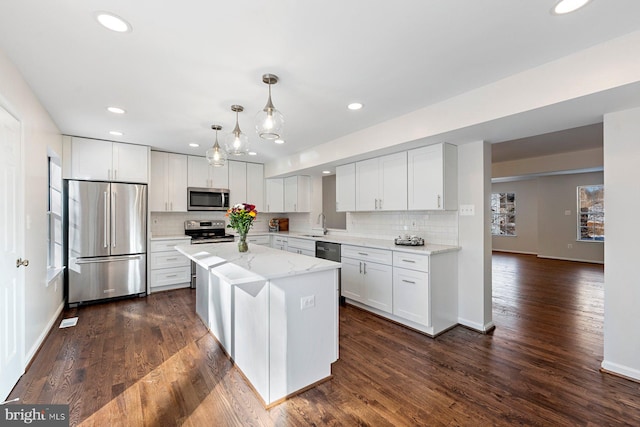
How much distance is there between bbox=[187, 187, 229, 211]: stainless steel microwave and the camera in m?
5.28

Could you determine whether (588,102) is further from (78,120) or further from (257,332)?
(78,120)

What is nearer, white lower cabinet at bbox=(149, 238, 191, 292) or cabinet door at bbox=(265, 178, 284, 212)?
white lower cabinet at bbox=(149, 238, 191, 292)

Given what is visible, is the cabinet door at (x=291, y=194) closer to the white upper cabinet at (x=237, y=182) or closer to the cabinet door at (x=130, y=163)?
the white upper cabinet at (x=237, y=182)

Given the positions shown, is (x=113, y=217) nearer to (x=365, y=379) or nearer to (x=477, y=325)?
(x=365, y=379)

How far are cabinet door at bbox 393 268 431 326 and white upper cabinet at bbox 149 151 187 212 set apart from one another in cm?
397

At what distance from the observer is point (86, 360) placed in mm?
2596

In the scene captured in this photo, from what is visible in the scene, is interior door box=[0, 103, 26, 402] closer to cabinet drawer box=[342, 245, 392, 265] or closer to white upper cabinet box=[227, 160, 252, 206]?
cabinet drawer box=[342, 245, 392, 265]

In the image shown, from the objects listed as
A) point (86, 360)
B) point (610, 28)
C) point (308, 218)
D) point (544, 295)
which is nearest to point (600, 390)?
point (610, 28)

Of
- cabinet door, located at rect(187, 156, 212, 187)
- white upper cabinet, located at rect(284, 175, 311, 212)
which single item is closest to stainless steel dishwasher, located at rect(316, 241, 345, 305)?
white upper cabinet, located at rect(284, 175, 311, 212)

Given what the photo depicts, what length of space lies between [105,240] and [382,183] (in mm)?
4118

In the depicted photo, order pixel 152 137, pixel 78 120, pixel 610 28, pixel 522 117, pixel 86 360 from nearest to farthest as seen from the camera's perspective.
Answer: pixel 610 28
pixel 522 117
pixel 86 360
pixel 78 120
pixel 152 137

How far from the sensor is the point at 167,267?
4840mm

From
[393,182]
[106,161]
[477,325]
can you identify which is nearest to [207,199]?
[106,161]

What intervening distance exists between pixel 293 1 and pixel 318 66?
0.66 meters
